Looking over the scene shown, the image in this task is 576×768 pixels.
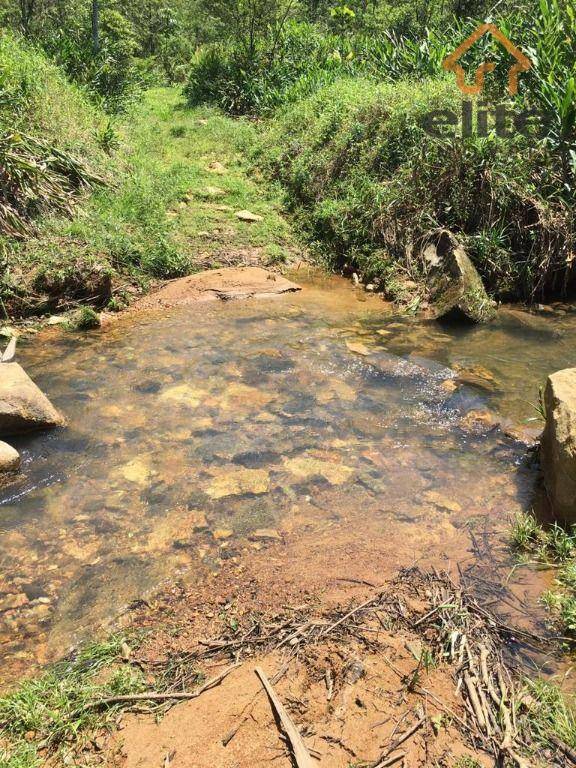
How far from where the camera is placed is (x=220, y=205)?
9.30 m

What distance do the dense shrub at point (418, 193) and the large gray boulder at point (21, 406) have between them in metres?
4.74

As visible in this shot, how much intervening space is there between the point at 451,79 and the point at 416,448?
849 centimetres

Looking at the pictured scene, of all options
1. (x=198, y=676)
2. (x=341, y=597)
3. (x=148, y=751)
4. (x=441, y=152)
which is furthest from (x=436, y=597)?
(x=441, y=152)

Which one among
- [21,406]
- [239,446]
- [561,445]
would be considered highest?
[561,445]

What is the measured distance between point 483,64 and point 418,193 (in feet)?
8.99

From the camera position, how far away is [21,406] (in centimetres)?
431

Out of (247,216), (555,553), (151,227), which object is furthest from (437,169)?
(555,553)

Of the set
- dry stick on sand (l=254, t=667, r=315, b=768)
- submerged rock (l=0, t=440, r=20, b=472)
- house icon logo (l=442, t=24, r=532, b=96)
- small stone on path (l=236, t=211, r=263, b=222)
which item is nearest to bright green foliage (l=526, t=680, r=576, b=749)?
dry stick on sand (l=254, t=667, r=315, b=768)

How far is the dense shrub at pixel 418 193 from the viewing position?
7250 millimetres

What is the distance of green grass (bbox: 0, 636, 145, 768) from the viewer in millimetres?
2236

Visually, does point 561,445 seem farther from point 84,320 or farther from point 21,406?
point 84,320

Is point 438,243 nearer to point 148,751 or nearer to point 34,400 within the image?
point 34,400

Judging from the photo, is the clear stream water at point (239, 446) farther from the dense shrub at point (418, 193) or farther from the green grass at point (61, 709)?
the dense shrub at point (418, 193)

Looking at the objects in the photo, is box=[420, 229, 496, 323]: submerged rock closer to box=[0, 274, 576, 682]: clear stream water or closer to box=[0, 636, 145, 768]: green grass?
box=[0, 274, 576, 682]: clear stream water
